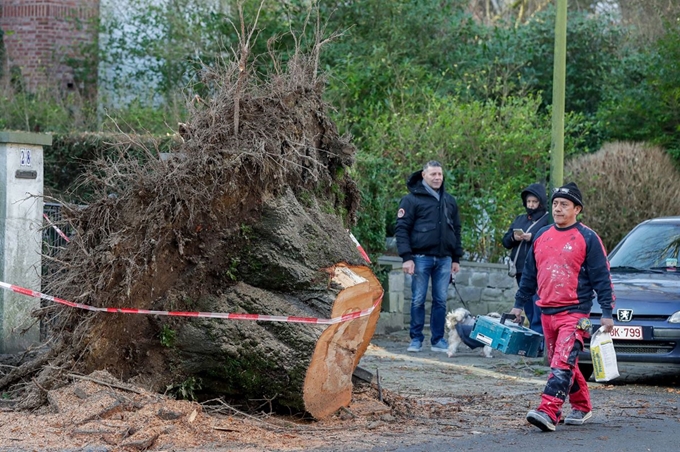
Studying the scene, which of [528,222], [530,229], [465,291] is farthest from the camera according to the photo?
[465,291]

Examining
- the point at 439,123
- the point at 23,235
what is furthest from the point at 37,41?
the point at 23,235

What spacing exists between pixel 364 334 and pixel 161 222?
73.2 inches

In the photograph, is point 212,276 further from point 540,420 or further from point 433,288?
point 433,288

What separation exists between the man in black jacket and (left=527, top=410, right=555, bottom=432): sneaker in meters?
5.00

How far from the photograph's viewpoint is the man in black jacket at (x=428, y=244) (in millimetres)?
12633

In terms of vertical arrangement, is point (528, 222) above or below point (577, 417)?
above

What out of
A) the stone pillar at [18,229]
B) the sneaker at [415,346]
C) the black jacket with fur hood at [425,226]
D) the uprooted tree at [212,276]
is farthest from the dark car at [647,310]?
the stone pillar at [18,229]

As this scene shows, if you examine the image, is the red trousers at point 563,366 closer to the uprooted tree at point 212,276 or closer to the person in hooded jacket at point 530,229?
the uprooted tree at point 212,276

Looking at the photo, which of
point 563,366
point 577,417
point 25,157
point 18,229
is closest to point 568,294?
point 563,366

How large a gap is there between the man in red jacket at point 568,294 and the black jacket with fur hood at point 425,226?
4558 millimetres

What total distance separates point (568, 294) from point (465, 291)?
7411 millimetres

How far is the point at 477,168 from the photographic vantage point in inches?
632

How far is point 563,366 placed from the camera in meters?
7.66

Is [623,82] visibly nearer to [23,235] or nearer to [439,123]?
[439,123]
